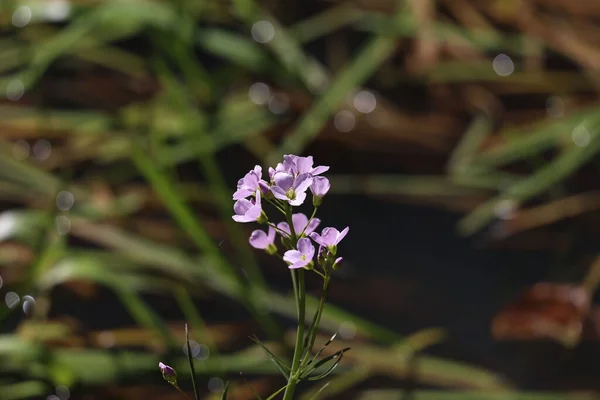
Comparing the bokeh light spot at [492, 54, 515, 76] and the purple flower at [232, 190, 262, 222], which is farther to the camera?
the bokeh light spot at [492, 54, 515, 76]

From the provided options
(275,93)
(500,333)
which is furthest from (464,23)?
(500,333)

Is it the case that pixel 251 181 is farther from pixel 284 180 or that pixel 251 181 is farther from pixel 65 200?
pixel 65 200

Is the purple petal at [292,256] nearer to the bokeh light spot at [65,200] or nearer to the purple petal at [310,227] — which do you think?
the purple petal at [310,227]

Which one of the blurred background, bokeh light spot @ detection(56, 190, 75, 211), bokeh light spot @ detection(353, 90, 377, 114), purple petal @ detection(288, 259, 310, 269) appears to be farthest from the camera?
bokeh light spot @ detection(353, 90, 377, 114)

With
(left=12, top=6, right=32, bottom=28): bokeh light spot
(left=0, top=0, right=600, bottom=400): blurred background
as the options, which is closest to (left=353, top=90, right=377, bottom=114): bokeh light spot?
(left=0, top=0, right=600, bottom=400): blurred background

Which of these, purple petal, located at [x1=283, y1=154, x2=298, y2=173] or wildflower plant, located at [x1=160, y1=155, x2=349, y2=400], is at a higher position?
purple petal, located at [x1=283, y1=154, x2=298, y2=173]

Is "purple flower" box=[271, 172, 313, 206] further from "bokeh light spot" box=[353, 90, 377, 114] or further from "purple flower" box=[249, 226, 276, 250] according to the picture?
"bokeh light spot" box=[353, 90, 377, 114]

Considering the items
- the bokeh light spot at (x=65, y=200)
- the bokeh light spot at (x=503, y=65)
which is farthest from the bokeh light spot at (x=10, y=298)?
the bokeh light spot at (x=503, y=65)

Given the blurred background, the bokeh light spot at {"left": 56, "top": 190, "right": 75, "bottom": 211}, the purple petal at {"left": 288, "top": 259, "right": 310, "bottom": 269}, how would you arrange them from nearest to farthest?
the purple petal at {"left": 288, "top": 259, "right": 310, "bottom": 269}
the blurred background
the bokeh light spot at {"left": 56, "top": 190, "right": 75, "bottom": 211}
